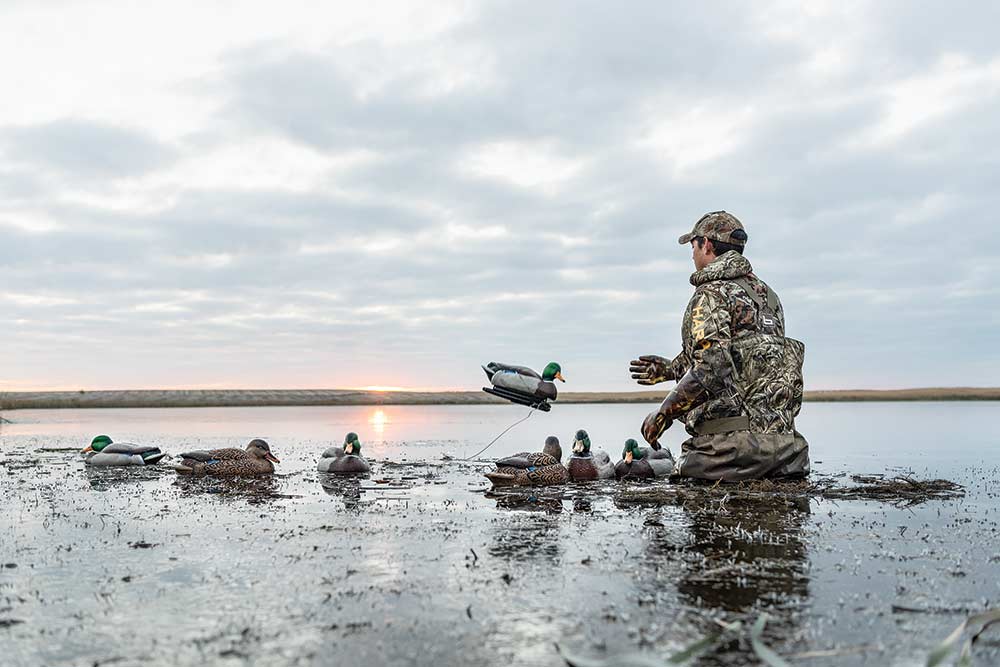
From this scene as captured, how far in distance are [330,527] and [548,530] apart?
200 centimetres

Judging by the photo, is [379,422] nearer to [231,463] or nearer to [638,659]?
[231,463]

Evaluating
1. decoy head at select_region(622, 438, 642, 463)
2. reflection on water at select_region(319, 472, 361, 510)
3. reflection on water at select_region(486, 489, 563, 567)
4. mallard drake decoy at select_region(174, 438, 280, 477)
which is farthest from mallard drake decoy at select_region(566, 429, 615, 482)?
mallard drake decoy at select_region(174, 438, 280, 477)

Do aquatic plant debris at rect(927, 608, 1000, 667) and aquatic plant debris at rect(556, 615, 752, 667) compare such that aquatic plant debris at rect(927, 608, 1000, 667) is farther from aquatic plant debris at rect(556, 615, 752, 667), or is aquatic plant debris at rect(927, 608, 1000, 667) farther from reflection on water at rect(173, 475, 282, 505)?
reflection on water at rect(173, 475, 282, 505)

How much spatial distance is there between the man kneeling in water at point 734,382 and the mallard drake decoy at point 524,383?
143cm

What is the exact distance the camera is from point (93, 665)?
143 inches

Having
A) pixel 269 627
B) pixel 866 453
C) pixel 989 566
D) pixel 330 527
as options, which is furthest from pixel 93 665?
pixel 866 453

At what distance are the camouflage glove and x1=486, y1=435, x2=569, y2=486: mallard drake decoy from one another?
2.10 metres

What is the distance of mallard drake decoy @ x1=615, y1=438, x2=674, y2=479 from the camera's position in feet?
41.2

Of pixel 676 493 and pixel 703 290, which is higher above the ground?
pixel 703 290

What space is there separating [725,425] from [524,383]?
2534mm

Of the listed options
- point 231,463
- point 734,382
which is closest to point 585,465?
point 734,382

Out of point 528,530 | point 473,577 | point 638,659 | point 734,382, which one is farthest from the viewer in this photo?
point 734,382

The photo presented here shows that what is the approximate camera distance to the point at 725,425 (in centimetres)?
966

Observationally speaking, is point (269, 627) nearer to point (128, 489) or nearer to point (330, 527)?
point (330, 527)
